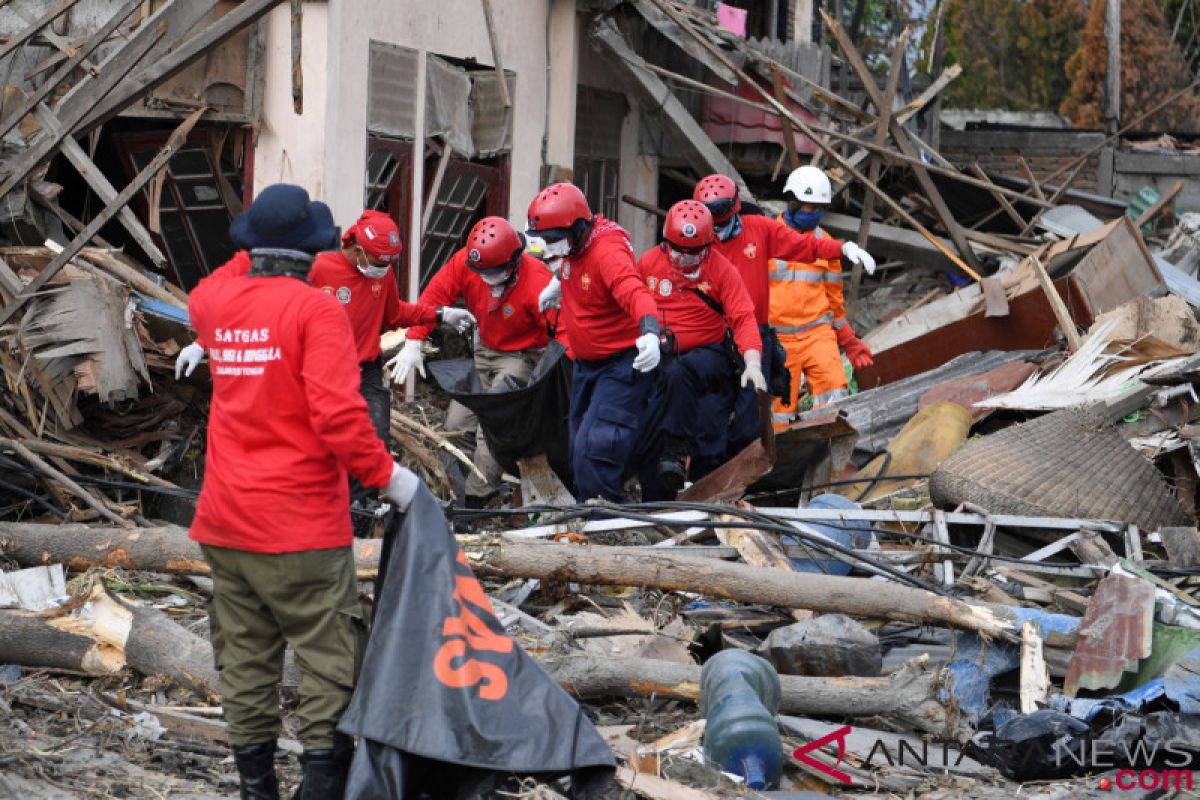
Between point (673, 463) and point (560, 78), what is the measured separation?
5.66 m

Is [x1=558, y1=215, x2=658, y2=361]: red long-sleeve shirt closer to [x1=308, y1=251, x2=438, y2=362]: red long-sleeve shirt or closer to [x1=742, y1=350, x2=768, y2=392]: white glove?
[x1=742, y1=350, x2=768, y2=392]: white glove

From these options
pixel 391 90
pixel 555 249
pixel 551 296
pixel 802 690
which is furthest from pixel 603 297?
pixel 391 90

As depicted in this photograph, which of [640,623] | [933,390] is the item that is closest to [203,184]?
[933,390]

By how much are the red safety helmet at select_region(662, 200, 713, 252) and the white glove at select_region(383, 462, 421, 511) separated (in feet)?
13.5

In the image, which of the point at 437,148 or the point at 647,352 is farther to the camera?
the point at 437,148

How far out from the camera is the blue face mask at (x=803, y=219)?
419 inches

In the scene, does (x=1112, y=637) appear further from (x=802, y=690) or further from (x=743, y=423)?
(x=743, y=423)

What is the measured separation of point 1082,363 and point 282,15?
5.73 m

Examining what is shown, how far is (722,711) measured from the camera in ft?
16.7

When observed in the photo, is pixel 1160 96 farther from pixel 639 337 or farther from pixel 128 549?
pixel 128 549

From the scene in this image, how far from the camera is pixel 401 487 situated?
4.48 metres

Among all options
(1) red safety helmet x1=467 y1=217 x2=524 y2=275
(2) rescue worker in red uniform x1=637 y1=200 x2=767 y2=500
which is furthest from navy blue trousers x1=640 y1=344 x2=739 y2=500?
(1) red safety helmet x1=467 y1=217 x2=524 y2=275

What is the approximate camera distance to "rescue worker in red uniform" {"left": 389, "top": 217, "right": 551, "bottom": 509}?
8.45 meters

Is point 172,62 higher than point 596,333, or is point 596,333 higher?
point 172,62
